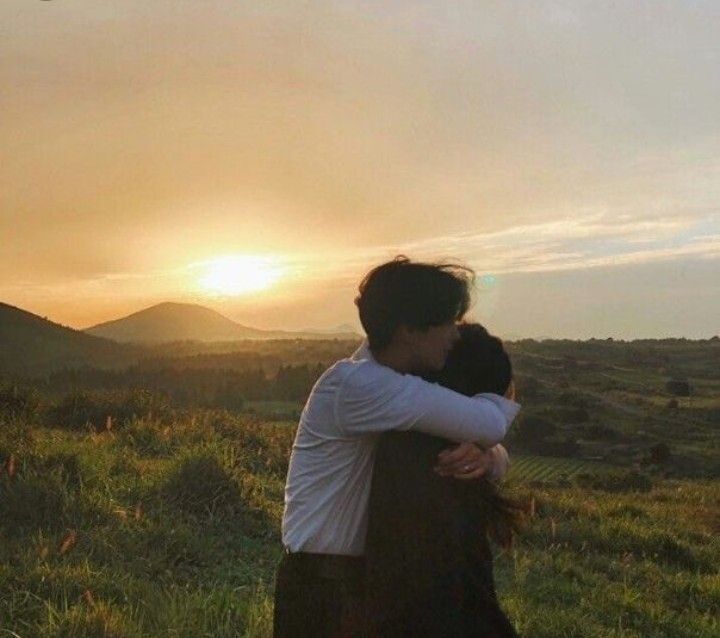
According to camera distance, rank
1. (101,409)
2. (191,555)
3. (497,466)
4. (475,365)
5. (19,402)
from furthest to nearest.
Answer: (101,409), (19,402), (191,555), (475,365), (497,466)

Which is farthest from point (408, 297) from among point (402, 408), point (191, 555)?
point (191, 555)

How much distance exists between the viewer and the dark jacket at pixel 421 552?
9.46 ft

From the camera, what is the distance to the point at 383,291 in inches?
116

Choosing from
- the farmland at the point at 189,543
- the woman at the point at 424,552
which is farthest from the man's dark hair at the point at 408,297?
the farmland at the point at 189,543

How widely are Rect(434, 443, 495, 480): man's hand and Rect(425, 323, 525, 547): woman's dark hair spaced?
0.14 m

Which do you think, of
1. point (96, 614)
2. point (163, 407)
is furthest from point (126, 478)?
point (163, 407)

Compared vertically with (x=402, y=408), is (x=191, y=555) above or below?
below

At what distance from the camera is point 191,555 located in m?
6.81

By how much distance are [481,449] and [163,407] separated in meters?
11.8

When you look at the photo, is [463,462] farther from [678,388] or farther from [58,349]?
[678,388]

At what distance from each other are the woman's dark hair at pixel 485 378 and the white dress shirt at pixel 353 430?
0.09 meters

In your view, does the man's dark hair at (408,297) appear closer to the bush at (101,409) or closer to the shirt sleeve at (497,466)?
the shirt sleeve at (497,466)

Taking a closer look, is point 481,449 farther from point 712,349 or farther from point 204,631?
point 712,349

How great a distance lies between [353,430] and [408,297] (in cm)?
47
